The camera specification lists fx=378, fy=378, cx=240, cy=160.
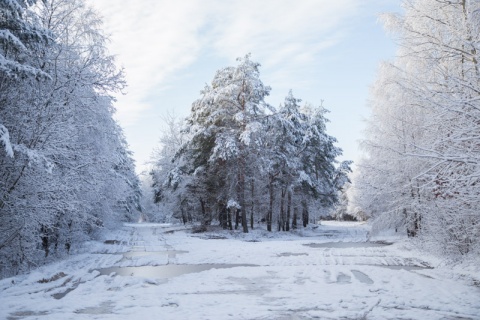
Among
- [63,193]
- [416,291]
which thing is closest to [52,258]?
[63,193]

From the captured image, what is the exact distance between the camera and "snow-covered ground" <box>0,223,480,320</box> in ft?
21.8

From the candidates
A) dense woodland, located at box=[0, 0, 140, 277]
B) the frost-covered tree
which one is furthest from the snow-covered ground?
the frost-covered tree

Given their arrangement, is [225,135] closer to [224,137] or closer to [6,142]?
[224,137]

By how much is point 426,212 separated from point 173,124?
34.6m

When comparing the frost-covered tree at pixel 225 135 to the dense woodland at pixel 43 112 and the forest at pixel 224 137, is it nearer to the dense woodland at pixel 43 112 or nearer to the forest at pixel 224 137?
the forest at pixel 224 137

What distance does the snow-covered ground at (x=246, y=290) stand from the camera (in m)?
6.65

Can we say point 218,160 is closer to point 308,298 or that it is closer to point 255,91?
point 255,91

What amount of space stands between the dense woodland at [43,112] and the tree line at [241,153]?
12.1 meters

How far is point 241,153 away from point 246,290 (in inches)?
741

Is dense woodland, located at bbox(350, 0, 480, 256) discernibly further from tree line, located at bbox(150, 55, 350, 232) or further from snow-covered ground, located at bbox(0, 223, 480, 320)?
tree line, located at bbox(150, 55, 350, 232)

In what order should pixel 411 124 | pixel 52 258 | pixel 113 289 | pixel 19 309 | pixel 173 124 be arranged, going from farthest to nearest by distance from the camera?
1. pixel 173 124
2. pixel 411 124
3. pixel 52 258
4. pixel 113 289
5. pixel 19 309

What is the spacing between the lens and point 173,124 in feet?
143

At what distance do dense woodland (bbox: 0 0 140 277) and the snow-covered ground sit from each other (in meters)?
1.57

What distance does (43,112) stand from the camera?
10.6 meters
